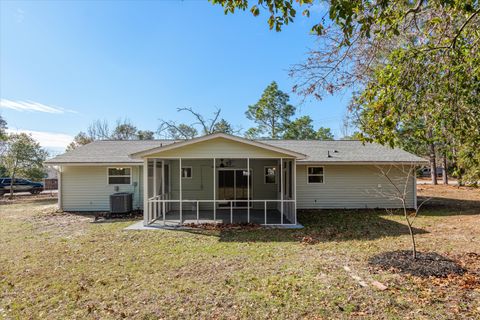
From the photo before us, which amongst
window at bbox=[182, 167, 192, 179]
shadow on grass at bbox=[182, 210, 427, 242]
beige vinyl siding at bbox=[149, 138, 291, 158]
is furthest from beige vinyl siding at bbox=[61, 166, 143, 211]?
shadow on grass at bbox=[182, 210, 427, 242]

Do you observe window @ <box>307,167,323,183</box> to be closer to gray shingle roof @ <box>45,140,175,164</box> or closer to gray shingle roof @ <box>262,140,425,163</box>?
gray shingle roof @ <box>262,140,425,163</box>

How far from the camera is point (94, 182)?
43.9 ft

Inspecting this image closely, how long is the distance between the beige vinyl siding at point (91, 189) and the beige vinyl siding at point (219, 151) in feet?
15.6

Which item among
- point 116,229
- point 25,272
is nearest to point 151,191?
point 116,229

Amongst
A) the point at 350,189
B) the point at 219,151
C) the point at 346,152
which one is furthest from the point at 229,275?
the point at 346,152

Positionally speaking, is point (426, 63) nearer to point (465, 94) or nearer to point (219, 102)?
point (465, 94)

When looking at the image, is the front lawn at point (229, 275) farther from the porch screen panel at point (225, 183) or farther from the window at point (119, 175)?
the porch screen panel at point (225, 183)

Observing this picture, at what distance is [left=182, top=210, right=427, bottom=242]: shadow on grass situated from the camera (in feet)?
26.3

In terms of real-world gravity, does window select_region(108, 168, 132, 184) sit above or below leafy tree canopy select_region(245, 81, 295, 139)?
below

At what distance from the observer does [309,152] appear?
47.4 feet

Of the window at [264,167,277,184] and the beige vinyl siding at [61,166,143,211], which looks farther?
the window at [264,167,277,184]

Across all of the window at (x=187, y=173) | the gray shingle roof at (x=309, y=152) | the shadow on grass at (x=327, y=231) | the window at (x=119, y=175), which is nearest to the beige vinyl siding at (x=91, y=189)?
the window at (x=119, y=175)

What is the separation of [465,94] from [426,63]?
2.83 feet

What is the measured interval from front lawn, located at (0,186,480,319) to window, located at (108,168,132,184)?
4.22 m
